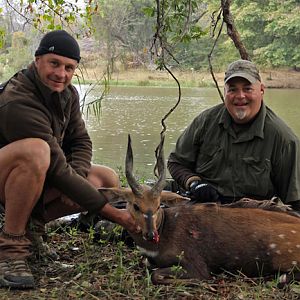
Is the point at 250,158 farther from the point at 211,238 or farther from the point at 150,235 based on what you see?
the point at 150,235

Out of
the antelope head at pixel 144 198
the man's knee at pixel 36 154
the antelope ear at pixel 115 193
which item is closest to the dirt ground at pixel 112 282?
the antelope head at pixel 144 198

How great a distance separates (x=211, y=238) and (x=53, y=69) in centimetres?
156

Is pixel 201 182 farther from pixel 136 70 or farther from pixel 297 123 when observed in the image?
pixel 136 70

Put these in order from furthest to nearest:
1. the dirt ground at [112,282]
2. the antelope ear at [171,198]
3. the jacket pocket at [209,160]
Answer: the jacket pocket at [209,160] → the antelope ear at [171,198] → the dirt ground at [112,282]

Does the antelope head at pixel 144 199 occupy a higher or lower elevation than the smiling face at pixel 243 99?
lower

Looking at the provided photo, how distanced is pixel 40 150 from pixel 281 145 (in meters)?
1.90

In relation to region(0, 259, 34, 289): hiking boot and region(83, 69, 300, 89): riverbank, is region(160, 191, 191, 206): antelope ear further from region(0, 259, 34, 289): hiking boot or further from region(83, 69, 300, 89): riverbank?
region(83, 69, 300, 89): riverbank

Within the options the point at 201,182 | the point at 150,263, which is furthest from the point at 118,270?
the point at 201,182

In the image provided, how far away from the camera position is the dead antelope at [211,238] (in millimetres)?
3842

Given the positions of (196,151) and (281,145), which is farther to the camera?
(196,151)

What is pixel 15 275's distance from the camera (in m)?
3.58

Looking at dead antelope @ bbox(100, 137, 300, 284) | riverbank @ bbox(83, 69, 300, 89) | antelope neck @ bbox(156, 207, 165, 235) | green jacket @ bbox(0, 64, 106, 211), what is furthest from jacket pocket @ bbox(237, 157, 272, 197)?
riverbank @ bbox(83, 69, 300, 89)

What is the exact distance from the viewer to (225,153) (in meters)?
4.64

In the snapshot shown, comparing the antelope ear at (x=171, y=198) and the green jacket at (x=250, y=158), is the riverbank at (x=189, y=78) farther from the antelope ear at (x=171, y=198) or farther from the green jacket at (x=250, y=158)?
the antelope ear at (x=171, y=198)
